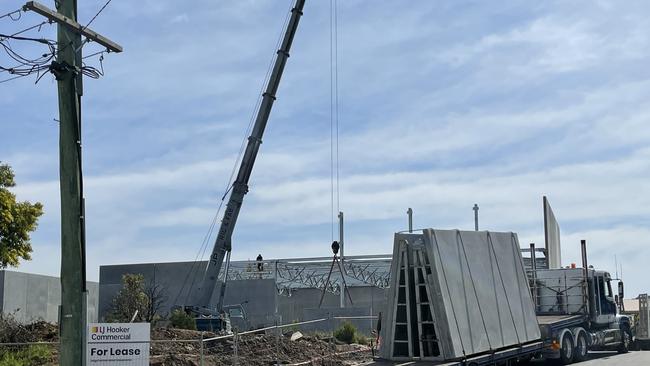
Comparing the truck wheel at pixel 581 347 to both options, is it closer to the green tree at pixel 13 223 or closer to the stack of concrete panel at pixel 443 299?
the stack of concrete panel at pixel 443 299

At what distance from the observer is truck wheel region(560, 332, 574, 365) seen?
2409 centimetres

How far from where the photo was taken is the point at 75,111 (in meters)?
13.7

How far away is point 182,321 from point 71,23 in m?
20.1

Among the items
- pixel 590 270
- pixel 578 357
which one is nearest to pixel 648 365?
pixel 578 357

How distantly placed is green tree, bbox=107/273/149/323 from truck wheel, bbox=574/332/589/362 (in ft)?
58.0

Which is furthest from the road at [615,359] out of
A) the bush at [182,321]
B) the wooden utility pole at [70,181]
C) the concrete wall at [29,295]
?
the concrete wall at [29,295]

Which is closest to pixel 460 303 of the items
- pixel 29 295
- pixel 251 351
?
pixel 251 351

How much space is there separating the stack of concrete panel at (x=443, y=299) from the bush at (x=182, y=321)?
1540cm

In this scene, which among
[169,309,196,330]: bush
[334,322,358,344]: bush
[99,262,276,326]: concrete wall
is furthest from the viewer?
[99,262,276,326]: concrete wall

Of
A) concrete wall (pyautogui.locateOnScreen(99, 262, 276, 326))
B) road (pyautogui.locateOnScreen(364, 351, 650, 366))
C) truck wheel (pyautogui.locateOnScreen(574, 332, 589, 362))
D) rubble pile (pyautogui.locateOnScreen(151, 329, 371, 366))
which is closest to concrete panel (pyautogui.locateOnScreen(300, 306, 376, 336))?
concrete wall (pyautogui.locateOnScreen(99, 262, 276, 326))

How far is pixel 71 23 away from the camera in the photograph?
13617 mm

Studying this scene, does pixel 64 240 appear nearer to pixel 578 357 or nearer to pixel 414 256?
pixel 414 256

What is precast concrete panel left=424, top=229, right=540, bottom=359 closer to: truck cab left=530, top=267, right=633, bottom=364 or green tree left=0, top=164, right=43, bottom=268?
truck cab left=530, top=267, right=633, bottom=364

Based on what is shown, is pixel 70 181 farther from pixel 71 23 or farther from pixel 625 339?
pixel 625 339
